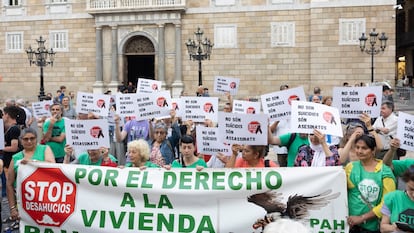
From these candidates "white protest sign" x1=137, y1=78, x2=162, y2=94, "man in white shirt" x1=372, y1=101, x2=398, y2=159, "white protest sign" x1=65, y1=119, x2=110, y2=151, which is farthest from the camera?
"white protest sign" x1=137, y1=78, x2=162, y2=94

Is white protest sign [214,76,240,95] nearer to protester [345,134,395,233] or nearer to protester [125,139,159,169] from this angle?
protester [125,139,159,169]

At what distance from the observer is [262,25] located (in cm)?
2806

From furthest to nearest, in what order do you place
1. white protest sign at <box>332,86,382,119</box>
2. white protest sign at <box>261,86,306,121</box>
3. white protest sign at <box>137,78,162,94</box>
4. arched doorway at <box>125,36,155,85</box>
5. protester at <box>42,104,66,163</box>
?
arched doorway at <box>125,36,155,85</box>
white protest sign at <box>137,78,162,94</box>
protester at <box>42,104,66,163</box>
white protest sign at <box>261,86,306,121</box>
white protest sign at <box>332,86,382,119</box>

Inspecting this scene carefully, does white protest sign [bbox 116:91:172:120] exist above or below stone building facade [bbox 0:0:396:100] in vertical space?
below

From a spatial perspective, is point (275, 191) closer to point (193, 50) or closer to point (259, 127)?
point (259, 127)

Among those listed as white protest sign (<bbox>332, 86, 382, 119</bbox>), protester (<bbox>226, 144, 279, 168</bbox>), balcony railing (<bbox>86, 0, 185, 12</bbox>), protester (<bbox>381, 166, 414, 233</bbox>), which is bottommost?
protester (<bbox>381, 166, 414, 233</bbox>)

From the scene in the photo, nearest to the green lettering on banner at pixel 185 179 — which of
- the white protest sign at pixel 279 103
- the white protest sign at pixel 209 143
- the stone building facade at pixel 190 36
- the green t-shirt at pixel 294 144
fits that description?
the white protest sign at pixel 209 143

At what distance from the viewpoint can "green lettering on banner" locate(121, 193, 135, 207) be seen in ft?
17.5

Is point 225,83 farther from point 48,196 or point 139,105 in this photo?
point 48,196

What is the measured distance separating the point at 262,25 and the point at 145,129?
20.6m

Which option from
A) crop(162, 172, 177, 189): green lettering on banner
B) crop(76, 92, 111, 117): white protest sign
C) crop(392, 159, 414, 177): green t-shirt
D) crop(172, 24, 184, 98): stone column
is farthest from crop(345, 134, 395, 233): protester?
crop(172, 24, 184, 98): stone column

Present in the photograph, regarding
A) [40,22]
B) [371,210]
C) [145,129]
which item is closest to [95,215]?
[371,210]

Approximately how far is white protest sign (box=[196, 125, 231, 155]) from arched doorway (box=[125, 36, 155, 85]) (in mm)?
23681

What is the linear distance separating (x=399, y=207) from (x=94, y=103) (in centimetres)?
642
